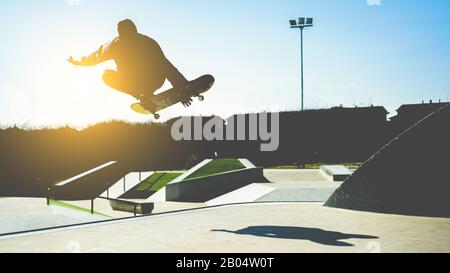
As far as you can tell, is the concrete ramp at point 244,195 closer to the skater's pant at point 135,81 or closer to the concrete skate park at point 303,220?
the concrete skate park at point 303,220

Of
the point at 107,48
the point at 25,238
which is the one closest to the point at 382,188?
the point at 107,48

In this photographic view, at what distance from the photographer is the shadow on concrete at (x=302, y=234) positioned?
938cm

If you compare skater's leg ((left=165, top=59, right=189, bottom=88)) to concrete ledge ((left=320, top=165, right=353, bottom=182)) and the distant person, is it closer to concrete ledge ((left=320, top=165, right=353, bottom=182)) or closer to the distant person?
the distant person

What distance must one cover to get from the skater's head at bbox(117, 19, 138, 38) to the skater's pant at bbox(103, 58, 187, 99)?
79cm

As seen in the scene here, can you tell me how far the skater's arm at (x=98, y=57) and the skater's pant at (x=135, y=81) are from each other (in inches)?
13.8

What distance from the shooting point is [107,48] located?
9.64 m

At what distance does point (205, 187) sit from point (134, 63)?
15674 millimetres

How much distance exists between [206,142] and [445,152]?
102ft

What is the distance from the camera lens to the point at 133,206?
724 inches

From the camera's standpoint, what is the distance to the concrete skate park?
9016mm

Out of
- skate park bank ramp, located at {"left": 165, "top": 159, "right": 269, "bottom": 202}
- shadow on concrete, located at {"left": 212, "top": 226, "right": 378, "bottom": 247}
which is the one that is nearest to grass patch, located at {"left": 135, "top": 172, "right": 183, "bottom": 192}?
skate park bank ramp, located at {"left": 165, "top": 159, "right": 269, "bottom": 202}

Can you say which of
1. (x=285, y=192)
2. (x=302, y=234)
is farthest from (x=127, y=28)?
(x=285, y=192)

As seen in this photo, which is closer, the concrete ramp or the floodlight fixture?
the concrete ramp

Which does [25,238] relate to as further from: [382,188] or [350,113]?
[350,113]
